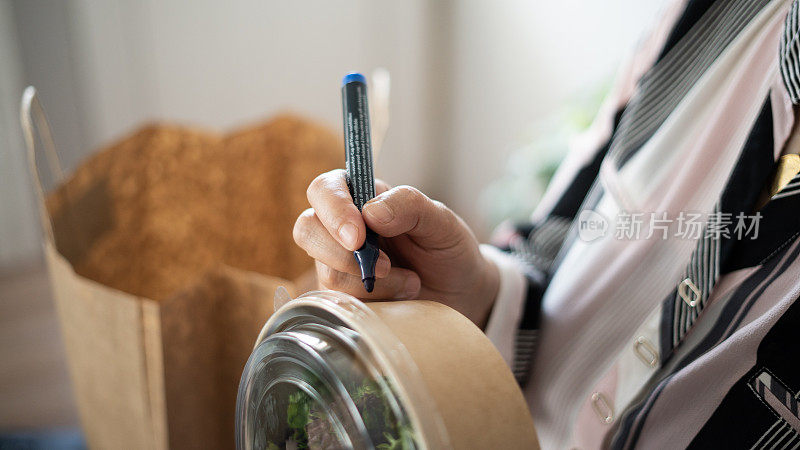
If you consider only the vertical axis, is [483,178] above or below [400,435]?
below

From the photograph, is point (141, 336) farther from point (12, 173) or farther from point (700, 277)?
point (12, 173)

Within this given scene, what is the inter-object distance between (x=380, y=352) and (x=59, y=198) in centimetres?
41

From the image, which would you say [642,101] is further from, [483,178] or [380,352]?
[483,178]

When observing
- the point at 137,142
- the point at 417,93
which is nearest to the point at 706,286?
the point at 137,142

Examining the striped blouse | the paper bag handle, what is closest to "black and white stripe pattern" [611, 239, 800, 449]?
the striped blouse

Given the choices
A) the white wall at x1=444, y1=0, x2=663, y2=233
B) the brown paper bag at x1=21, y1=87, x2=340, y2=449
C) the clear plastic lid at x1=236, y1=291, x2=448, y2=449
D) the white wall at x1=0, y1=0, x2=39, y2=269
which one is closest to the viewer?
the clear plastic lid at x1=236, y1=291, x2=448, y2=449

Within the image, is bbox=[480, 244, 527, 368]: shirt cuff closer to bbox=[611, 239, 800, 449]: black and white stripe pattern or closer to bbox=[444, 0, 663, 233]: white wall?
bbox=[611, 239, 800, 449]: black and white stripe pattern

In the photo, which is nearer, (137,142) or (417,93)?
(137,142)

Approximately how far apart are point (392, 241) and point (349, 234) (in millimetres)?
92

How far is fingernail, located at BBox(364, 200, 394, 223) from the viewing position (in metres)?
0.34

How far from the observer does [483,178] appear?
240 cm

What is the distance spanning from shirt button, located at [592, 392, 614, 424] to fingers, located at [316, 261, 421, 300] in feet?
0.57

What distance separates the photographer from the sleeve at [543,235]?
0.52 metres

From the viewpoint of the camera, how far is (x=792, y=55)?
394mm
